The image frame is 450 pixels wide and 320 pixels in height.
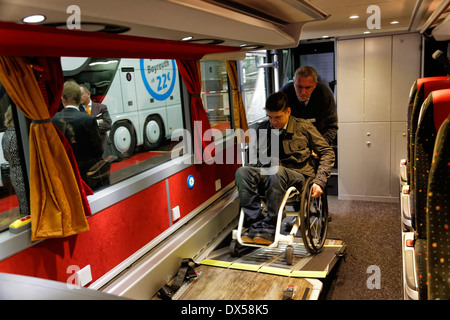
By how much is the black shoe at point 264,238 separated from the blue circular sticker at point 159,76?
2.15m

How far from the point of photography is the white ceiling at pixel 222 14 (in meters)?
1.61

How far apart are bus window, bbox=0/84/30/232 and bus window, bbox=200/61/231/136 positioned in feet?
10.5

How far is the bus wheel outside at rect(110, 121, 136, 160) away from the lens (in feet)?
16.8

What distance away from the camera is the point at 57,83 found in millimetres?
2762

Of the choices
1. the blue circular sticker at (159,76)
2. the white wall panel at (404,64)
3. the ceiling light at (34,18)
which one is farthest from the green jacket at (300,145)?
the ceiling light at (34,18)

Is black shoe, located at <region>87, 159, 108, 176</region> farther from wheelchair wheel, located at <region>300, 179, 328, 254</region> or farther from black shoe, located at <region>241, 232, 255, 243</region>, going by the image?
wheelchair wheel, located at <region>300, 179, 328, 254</region>

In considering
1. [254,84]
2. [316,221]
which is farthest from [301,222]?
[254,84]

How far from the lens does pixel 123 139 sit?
5.30m

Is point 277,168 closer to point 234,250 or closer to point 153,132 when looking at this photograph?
point 234,250

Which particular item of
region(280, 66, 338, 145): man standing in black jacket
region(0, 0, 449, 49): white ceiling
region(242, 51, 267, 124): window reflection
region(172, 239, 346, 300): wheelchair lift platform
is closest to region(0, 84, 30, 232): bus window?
region(0, 0, 449, 49): white ceiling
